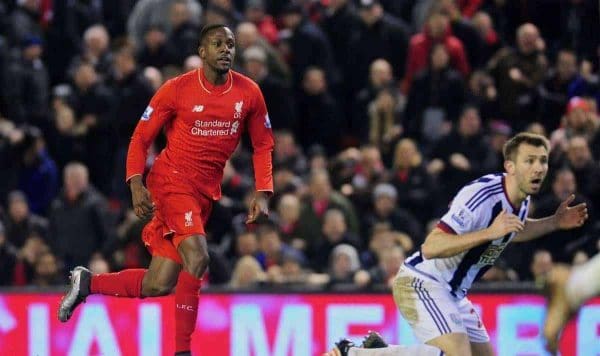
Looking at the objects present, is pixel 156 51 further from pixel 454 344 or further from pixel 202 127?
pixel 454 344

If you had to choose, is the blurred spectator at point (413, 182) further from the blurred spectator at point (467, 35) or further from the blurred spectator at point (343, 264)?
the blurred spectator at point (467, 35)

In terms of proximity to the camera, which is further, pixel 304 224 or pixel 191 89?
pixel 304 224

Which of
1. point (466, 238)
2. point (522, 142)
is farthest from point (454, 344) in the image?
point (522, 142)

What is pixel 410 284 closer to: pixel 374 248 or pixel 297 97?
pixel 374 248

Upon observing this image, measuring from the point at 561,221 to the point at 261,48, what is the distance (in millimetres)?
6509

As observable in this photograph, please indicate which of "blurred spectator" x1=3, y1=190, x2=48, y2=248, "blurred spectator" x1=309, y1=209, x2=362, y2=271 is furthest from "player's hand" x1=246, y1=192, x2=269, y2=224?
"blurred spectator" x1=3, y1=190, x2=48, y2=248

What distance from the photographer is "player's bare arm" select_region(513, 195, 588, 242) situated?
884 cm

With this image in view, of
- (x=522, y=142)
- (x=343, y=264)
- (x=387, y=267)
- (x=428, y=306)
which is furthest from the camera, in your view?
(x=343, y=264)

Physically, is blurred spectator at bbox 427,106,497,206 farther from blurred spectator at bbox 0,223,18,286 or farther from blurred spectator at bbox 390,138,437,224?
blurred spectator at bbox 0,223,18,286

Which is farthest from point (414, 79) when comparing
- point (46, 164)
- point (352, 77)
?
point (46, 164)

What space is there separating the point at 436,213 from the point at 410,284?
5.02 meters

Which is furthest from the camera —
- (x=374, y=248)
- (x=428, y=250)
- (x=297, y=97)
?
(x=297, y=97)

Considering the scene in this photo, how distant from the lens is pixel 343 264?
1270 centimetres

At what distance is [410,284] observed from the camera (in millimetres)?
8734
